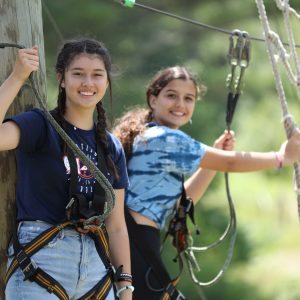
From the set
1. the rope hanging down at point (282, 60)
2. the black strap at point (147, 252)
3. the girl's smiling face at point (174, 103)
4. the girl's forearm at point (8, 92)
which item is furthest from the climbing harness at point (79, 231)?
the rope hanging down at point (282, 60)

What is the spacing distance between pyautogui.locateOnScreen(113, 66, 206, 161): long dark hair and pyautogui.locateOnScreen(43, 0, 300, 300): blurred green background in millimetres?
2021

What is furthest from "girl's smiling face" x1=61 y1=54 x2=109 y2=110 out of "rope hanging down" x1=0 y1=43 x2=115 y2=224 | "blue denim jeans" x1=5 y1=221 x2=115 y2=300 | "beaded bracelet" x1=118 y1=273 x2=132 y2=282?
"beaded bracelet" x1=118 y1=273 x2=132 y2=282

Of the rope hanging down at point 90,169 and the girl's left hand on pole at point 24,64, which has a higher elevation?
the girl's left hand on pole at point 24,64

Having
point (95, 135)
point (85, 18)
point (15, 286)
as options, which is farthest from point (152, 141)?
point (85, 18)

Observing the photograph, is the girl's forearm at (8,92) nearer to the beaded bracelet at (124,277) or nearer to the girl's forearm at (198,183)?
the beaded bracelet at (124,277)

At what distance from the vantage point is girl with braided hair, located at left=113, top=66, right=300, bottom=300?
3525mm

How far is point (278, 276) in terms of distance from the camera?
8.91 metres

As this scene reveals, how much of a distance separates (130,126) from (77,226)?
912mm

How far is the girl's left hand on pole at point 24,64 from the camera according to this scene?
2.72 meters

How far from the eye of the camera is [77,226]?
279 cm

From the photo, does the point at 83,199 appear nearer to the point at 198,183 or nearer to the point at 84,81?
the point at 84,81

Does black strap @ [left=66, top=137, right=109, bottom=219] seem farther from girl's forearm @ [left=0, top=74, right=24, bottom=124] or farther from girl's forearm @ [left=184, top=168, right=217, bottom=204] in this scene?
girl's forearm @ [left=184, top=168, right=217, bottom=204]

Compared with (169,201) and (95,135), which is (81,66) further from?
(169,201)

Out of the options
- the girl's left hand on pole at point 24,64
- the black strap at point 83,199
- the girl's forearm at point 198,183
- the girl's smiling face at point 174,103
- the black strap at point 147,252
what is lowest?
the black strap at point 147,252
